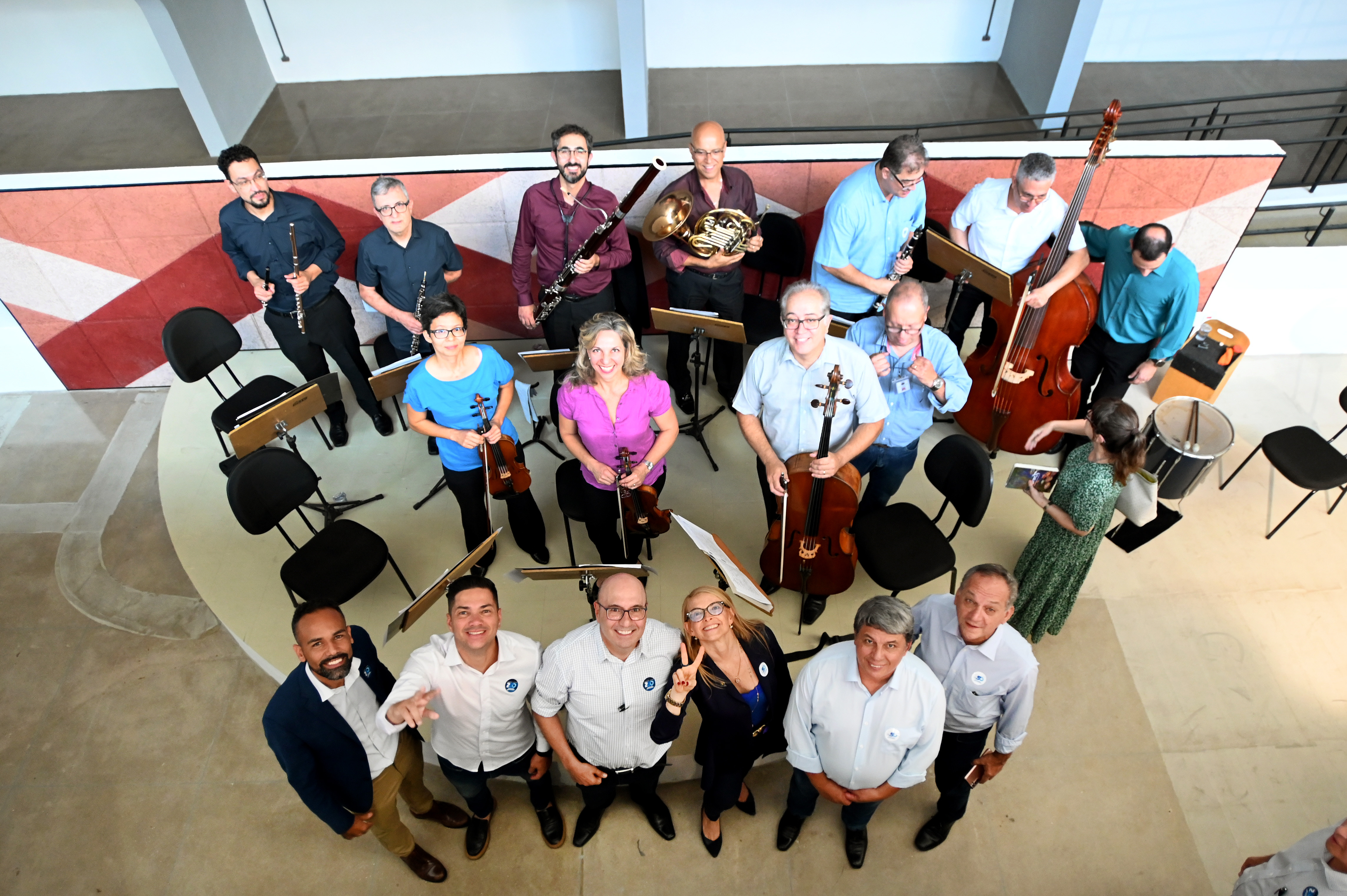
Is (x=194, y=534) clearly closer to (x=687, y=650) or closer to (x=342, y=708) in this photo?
(x=342, y=708)

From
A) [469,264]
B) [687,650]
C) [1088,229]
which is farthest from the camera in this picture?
[469,264]

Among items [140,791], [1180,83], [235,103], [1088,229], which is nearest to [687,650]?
[140,791]

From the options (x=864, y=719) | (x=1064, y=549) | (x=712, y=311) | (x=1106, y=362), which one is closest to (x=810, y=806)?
(x=864, y=719)

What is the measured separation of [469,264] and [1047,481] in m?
3.77

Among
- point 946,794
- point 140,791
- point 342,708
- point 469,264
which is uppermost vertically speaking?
point 342,708

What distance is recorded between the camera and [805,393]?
10.8 ft

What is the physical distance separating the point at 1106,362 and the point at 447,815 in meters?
3.99

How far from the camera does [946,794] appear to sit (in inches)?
121

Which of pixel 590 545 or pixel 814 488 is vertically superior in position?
pixel 814 488

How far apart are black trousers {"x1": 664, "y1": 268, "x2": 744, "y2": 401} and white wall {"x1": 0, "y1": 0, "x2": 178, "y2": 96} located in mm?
7593

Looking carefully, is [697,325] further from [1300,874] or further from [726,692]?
[1300,874]

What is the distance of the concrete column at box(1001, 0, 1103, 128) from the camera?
736 cm

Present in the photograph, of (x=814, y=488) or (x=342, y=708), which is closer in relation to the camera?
(x=342, y=708)

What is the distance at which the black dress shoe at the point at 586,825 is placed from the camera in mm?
3217
